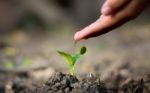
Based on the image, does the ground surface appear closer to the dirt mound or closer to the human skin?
the dirt mound

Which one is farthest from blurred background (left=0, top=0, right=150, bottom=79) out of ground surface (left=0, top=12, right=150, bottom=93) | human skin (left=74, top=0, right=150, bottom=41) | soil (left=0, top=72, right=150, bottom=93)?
human skin (left=74, top=0, right=150, bottom=41)

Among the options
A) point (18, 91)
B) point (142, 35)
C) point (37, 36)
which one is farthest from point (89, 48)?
point (18, 91)

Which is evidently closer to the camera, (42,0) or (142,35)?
(142,35)

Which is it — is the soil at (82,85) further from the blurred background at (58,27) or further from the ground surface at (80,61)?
the blurred background at (58,27)

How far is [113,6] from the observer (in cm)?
190

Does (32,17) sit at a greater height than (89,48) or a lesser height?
greater

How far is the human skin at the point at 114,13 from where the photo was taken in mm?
1912

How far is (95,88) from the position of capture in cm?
206

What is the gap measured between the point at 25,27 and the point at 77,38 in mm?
6450

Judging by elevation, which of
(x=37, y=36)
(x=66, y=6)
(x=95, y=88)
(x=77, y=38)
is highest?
(x=66, y=6)

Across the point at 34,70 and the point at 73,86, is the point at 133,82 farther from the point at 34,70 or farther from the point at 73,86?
the point at 34,70

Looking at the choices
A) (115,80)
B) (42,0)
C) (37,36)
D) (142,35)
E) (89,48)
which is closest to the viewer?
(115,80)

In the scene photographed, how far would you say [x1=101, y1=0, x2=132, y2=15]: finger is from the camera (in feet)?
6.23

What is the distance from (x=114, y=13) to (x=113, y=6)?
54 millimetres
